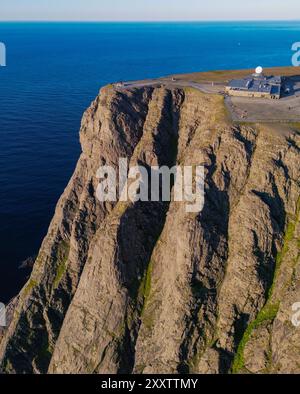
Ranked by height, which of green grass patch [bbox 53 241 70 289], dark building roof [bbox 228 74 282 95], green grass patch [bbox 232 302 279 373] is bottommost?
green grass patch [bbox 232 302 279 373]

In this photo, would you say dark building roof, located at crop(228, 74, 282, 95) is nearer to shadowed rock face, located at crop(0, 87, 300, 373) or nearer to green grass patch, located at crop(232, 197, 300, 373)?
shadowed rock face, located at crop(0, 87, 300, 373)

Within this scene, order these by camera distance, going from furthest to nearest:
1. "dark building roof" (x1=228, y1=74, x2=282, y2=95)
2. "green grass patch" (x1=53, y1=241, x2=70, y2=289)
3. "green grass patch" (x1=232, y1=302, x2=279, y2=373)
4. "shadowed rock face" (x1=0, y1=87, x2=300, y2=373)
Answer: "dark building roof" (x1=228, y1=74, x2=282, y2=95)
"green grass patch" (x1=53, y1=241, x2=70, y2=289)
"shadowed rock face" (x1=0, y1=87, x2=300, y2=373)
"green grass patch" (x1=232, y1=302, x2=279, y2=373)

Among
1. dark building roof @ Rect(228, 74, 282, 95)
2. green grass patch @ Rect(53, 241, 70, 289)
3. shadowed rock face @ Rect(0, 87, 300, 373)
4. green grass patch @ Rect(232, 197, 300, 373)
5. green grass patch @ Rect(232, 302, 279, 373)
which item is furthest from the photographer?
dark building roof @ Rect(228, 74, 282, 95)

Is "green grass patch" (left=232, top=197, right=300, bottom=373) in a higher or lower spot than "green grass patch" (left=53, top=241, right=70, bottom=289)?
lower

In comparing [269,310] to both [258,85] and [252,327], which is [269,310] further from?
[258,85]

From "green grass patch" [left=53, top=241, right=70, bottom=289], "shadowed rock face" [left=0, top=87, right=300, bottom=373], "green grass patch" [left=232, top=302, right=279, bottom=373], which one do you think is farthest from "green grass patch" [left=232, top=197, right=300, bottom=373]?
"green grass patch" [left=53, top=241, right=70, bottom=289]

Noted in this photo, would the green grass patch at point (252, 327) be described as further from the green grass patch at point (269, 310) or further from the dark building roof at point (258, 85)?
the dark building roof at point (258, 85)

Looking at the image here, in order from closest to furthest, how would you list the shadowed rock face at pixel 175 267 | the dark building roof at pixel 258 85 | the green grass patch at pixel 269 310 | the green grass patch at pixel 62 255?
the green grass patch at pixel 269 310, the shadowed rock face at pixel 175 267, the green grass patch at pixel 62 255, the dark building roof at pixel 258 85

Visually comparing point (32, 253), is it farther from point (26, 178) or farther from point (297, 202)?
point (297, 202)

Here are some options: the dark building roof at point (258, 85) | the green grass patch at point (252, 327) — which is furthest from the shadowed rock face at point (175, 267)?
the dark building roof at point (258, 85)

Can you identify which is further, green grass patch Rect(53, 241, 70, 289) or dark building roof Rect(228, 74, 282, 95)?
dark building roof Rect(228, 74, 282, 95)
